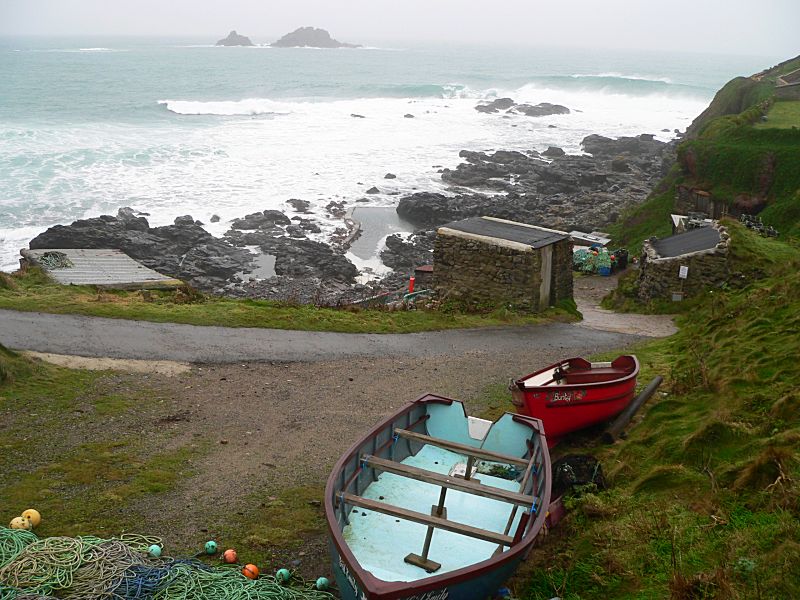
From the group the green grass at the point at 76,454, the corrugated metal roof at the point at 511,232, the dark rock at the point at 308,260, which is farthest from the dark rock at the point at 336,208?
the green grass at the point at 76,454

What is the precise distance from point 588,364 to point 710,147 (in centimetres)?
2206

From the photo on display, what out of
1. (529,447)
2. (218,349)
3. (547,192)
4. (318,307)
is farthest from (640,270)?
(547,192)

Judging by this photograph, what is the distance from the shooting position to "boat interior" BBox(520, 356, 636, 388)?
42.1 feet

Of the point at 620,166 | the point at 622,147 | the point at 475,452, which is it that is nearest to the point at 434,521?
the point at 475,452

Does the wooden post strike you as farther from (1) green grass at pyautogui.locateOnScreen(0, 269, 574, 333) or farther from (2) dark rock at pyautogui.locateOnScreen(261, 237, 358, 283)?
(2) dark rock at pyautogui.locateOnScreen(261, 237, 358, 283)

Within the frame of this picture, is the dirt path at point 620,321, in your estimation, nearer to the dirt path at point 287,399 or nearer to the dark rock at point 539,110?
the dirt path at point 287,399

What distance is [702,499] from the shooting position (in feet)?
27.8

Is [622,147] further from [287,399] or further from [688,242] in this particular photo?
[287,399]

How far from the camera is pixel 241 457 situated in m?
11.5

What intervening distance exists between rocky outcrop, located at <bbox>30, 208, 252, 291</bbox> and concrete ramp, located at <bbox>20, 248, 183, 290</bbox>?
4388 millimetres

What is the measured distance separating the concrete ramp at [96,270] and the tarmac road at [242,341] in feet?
12.2

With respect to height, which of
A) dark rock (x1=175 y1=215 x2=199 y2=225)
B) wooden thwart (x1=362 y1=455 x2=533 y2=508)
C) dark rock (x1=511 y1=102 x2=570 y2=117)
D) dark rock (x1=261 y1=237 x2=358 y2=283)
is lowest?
dark rock (x1=261 y1=237 x2=358 y2=283)

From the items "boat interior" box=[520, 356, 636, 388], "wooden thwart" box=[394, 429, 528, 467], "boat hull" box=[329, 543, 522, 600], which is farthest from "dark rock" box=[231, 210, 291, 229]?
"boat hull" box=[329, 543, 522, 600]

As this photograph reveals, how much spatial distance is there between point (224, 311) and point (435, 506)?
429 inches
